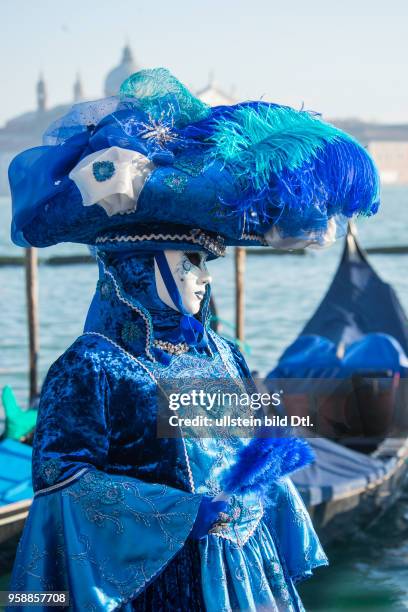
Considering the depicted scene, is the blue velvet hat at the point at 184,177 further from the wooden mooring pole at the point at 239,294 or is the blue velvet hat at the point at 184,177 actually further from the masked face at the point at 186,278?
the wooden mooring pole at the point at 239,294

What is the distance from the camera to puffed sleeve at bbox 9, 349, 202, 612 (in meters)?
1.61

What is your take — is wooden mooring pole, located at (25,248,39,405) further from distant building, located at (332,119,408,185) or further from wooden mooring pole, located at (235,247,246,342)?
distant building, located at (332,119,408,185)

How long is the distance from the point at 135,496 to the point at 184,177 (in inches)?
18.8

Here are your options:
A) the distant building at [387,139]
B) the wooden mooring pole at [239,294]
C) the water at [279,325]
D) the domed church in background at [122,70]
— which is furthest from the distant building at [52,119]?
the wooden mooring pole at [239,294]

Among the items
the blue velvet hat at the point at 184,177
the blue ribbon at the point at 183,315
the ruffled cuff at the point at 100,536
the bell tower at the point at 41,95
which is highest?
the bell tower at the point at 41,95

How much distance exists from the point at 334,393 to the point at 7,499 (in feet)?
6.35

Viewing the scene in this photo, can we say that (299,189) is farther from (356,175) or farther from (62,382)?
(62,382)

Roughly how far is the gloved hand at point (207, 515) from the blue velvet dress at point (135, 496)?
2cm

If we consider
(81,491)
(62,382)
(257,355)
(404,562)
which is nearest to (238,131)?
(62,382)

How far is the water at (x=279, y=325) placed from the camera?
5227 mm

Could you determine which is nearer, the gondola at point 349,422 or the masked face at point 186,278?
the masked face at point 186,278

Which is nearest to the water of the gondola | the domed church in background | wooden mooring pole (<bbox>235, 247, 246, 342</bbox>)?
the gondola

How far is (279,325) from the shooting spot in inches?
682

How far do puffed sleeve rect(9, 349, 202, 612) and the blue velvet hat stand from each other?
306 millimetres
